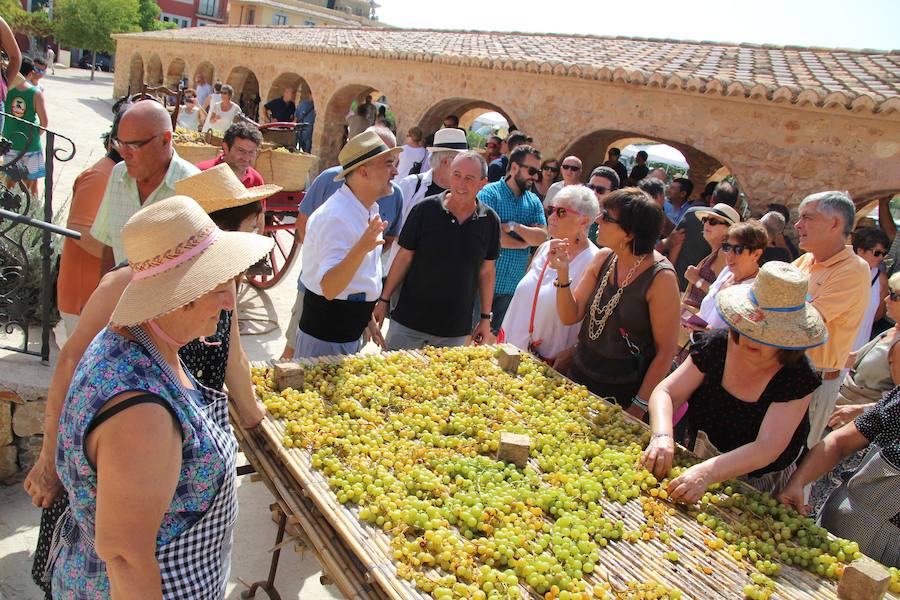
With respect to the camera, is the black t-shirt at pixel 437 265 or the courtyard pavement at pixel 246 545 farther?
the black t-shirt at pixel 437 265

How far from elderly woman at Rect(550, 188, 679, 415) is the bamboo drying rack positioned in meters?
1.12

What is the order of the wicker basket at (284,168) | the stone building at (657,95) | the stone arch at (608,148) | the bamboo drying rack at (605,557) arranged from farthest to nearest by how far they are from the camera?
1. the stone arch at (608,148)
2. the stone building at (657,95)
3. the wicker basket at (284,168)
4. the bamboo drying rack at (605,557)

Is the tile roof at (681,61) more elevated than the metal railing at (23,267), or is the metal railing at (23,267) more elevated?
the tile roof at (681,61)

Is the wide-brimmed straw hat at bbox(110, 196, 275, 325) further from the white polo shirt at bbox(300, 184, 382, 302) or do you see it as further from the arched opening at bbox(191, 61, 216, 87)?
the arched opening at bbox(191, 61, 216, 87)

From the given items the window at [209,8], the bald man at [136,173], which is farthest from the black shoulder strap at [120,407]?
the window at [209,8]

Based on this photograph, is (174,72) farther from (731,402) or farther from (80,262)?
(731,402)

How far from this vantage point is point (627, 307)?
3.22 metres

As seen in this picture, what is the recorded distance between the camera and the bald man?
9.61 feet

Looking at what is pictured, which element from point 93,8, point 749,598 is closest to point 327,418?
point 749,598

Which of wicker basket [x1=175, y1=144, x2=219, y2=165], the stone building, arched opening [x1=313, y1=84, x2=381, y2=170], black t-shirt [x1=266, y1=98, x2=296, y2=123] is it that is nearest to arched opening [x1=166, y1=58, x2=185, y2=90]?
the stone building

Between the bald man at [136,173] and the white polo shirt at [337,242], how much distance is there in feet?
2.29

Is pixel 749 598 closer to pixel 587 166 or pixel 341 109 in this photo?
pixel 587 166

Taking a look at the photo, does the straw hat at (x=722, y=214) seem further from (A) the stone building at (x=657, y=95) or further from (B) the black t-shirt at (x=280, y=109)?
(B) the black t-shirt at (x=280, y=109)

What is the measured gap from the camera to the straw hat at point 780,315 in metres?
2.37
